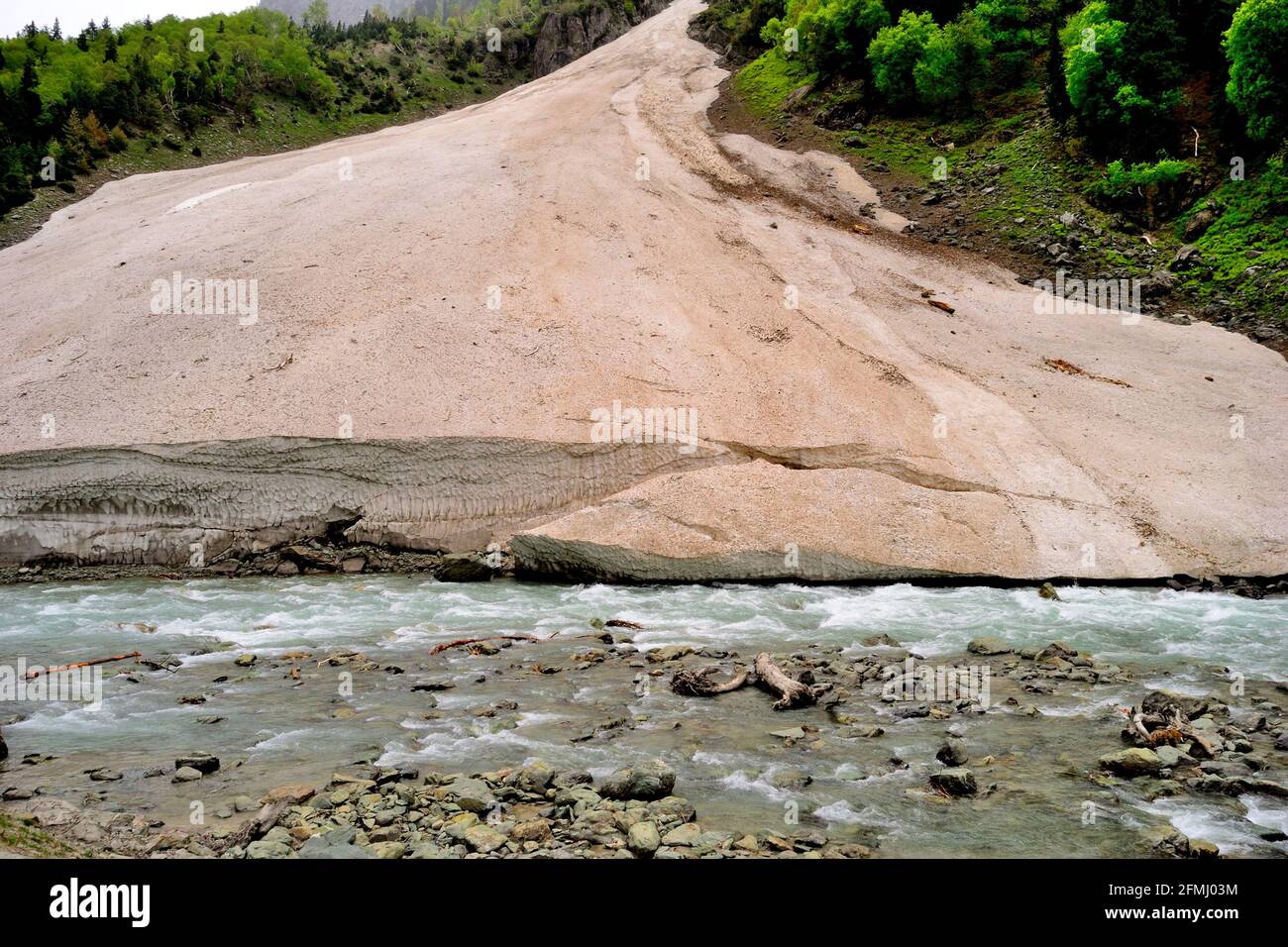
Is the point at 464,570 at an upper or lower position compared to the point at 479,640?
upper

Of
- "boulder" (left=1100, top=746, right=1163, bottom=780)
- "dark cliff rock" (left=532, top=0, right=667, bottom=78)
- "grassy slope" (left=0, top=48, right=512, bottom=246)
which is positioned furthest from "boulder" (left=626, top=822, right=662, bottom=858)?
"dark cliff rock" (left=532, top=0, right=667, bottom=78)

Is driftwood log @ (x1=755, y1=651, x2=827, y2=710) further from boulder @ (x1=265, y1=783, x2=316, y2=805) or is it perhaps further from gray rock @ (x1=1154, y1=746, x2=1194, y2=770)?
boulder @ (x1=265, y1=783, x2=316, y2=805)

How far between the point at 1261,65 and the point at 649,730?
22.4 metres

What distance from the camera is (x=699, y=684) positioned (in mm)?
8484

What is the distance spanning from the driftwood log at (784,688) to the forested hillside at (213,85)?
26831 millimetres

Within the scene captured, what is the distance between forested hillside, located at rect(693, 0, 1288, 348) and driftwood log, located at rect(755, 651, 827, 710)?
1595 cm

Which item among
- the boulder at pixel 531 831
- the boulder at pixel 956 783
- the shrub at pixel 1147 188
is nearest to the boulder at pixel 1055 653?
the boulder at pixel 956 783

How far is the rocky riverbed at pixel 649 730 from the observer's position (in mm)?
5574

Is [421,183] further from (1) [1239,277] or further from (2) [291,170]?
(1) [1239,277]

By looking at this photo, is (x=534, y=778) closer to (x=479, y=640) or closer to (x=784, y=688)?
(x=784, y=688)

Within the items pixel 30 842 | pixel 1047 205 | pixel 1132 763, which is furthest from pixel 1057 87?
pixel 30 842

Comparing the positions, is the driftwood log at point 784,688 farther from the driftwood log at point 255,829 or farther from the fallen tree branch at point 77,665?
the fallen tree branch at point 77,665

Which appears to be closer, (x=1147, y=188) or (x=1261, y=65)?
(x=1261, y=65)

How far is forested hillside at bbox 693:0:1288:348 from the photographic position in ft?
67.4
